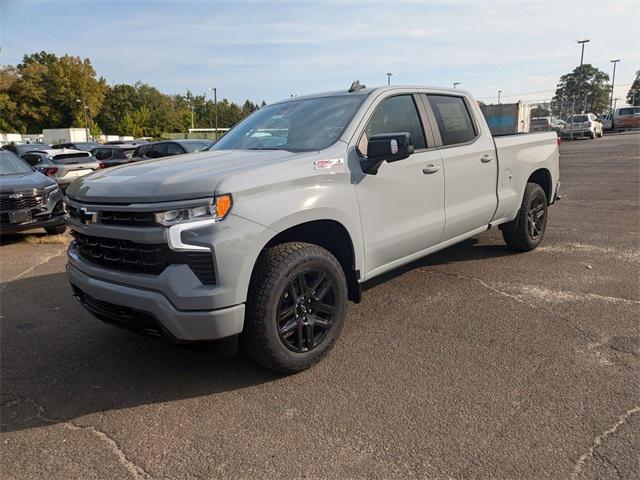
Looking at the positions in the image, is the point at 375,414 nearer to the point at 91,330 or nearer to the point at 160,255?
the point at 160,255

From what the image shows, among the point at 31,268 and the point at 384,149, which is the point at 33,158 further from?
the point at 384,149

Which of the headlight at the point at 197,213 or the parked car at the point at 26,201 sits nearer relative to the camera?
the headlight at the point at 197,213

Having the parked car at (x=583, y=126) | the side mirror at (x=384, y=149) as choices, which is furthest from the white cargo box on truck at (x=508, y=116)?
the side mirror at (x=384, y=149)

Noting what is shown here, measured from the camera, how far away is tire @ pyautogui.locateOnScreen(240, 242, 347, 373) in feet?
9.82

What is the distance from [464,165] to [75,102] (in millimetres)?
95417

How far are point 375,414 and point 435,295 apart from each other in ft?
6.80

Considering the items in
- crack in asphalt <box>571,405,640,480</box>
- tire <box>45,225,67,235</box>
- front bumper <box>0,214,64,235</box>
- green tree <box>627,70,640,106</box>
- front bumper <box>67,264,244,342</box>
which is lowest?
crack in asphalt <box>571,405,640,480</box>

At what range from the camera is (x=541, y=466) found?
92.9 inches

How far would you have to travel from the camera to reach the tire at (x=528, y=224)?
18.9ft

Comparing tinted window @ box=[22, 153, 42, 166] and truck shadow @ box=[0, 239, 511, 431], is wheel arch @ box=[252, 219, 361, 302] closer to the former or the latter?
truck shadow @ box=[0, 239, 511, 431]

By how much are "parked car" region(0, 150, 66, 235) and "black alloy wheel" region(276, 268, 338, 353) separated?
627cm

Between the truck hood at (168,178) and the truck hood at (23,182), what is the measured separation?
4950 mm

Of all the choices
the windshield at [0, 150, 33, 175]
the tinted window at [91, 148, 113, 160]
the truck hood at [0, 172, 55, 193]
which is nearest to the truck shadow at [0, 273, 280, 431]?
the truck hood at [0, 172, 55, 193]

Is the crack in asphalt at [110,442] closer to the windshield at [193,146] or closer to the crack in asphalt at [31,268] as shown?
the crack in asphalt at [31,268]
